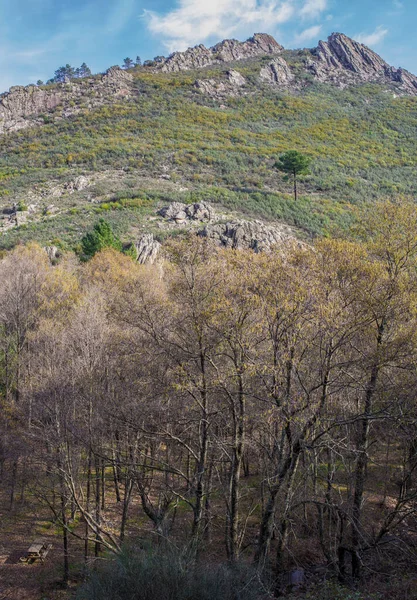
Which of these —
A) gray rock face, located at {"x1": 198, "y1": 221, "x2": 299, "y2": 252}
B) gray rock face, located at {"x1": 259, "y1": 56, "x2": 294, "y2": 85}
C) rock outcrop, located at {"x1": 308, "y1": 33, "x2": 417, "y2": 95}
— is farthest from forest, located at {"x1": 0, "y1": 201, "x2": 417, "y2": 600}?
rock outcrop, located at {"x1": 308, "y1": 33, "x2": 417, "y2": 95}

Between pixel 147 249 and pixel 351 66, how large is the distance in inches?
3819

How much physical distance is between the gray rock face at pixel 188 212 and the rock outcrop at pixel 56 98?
42862 millimetres

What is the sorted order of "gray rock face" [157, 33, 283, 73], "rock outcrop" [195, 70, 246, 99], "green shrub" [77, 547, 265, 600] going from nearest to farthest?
"green shrub" [77, 547, 265, 600] < "rock outcrop" [195, 70, 246, 99] < "gray rock face" [157, 33, 283, 73]

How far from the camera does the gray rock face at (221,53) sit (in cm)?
10181

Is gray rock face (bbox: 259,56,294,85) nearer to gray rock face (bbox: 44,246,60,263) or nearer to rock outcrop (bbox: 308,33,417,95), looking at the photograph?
rock outcrop (bbox: 308,33,417,95)

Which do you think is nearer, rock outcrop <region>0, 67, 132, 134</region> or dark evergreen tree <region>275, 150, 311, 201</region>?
dark evergreen tree <region>275, 150, 311, 201</region>

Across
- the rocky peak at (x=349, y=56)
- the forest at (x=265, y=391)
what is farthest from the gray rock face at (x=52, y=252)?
the rocky peak at (x=349, y=56)

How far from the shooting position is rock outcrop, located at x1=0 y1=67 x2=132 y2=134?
232 ft

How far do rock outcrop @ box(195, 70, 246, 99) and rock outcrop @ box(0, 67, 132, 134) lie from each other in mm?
14497

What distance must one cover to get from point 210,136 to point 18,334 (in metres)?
53.2

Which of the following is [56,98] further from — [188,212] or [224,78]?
[188,212]

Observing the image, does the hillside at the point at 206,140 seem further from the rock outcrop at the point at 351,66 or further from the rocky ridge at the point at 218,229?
the rocky ridge at the point at 218,229

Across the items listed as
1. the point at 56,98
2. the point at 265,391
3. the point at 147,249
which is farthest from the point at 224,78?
the point at 265,391

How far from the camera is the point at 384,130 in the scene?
74.1 meters
